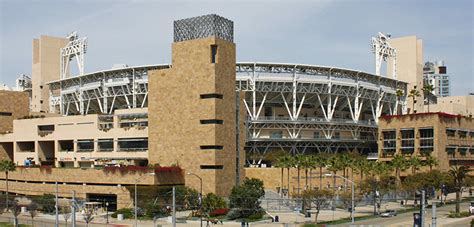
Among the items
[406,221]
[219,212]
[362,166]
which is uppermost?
[362,166]

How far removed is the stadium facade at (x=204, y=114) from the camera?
114188 millimetres

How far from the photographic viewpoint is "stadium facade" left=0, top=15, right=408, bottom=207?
11419 cm

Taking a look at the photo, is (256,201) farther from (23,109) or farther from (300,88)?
(23,109)

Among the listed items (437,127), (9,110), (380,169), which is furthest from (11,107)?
(437,127)

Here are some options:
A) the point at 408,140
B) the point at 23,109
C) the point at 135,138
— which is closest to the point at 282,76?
the point at 408,140

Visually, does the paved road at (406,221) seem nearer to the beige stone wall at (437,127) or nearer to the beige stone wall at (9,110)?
the beige stone wall at (437,127)

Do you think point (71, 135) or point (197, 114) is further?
point (71, 135)

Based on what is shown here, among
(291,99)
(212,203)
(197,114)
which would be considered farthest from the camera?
(291,99)

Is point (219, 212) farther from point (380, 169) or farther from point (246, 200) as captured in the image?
point (380, 169)

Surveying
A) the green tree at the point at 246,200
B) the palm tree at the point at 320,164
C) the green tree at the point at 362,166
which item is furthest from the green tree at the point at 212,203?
the green tree at the point at 362,166

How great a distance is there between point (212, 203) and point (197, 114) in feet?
59.8

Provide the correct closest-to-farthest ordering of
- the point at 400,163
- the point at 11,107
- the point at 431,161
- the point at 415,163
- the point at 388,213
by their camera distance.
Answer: the point at 388,213 → the point at 415,163 → the point at 400,163 → the point at 431,161 → the point at 11,107

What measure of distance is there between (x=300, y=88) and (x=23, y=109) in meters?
72.9

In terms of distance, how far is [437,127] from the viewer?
460 ft
